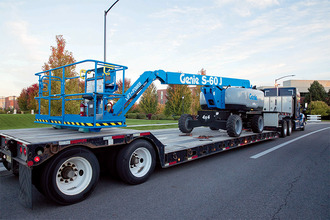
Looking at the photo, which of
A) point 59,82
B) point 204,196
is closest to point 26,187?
point 204,196

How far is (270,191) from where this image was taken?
441 centimetres

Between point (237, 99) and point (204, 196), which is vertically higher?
point (237, 99)

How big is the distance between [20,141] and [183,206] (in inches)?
111

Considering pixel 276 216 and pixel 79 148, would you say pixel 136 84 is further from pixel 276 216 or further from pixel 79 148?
pixel 276 216

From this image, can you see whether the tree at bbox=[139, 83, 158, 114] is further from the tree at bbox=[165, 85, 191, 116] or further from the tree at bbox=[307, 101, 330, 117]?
the tree at bbox=[307, 101, 330, 117]

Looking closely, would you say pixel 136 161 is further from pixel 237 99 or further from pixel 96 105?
pixel 237 99

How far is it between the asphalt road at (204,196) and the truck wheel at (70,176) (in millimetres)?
187

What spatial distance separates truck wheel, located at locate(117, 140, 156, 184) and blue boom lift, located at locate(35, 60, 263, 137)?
771 mm

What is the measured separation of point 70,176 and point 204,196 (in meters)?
2.37

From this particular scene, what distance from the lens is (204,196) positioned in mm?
4094

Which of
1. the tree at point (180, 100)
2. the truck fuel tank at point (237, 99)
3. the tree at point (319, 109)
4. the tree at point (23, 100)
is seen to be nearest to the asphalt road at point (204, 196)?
the truck fuel tank at point (237, 99)

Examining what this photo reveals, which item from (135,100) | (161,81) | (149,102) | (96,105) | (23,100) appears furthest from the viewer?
(23,100)

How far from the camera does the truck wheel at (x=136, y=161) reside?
14.8ft

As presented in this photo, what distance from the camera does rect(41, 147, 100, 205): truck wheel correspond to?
3.51 meters
